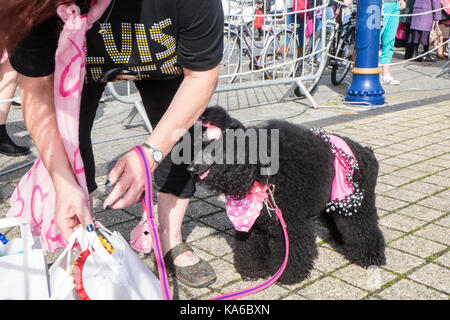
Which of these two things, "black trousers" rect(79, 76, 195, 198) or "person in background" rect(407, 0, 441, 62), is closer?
"black trousers" rect(79, 76, 195, 198)

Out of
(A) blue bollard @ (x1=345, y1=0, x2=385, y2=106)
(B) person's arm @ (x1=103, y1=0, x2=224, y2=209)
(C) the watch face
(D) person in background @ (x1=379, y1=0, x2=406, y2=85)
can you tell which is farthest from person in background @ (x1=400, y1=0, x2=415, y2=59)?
(C) the watch face

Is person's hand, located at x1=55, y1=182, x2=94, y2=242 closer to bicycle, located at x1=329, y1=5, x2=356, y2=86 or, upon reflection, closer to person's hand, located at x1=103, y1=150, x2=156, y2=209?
person's hand, located at x1=103, y1=150, x2=156, y2=209

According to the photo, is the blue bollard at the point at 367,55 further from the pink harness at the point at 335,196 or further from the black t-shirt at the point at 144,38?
the black t-shirt at the point at 144,38

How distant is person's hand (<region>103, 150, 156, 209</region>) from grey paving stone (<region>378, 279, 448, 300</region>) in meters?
1.37

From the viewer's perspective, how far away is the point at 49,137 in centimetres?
162

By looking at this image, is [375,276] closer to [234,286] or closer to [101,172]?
[234,286]

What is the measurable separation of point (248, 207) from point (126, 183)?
2.75 feet

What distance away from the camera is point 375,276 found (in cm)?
233

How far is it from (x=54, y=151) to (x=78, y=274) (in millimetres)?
469

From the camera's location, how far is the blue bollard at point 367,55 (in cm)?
578

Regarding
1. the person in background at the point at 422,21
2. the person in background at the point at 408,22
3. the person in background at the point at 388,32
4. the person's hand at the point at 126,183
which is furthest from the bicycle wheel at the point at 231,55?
the person in background at the point at 408,22

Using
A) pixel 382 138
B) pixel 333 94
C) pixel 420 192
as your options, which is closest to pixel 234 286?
pixel 420 192

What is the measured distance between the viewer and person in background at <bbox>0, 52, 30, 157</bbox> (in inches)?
159

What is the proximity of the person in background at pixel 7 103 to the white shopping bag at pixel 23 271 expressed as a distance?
8.81 ft
